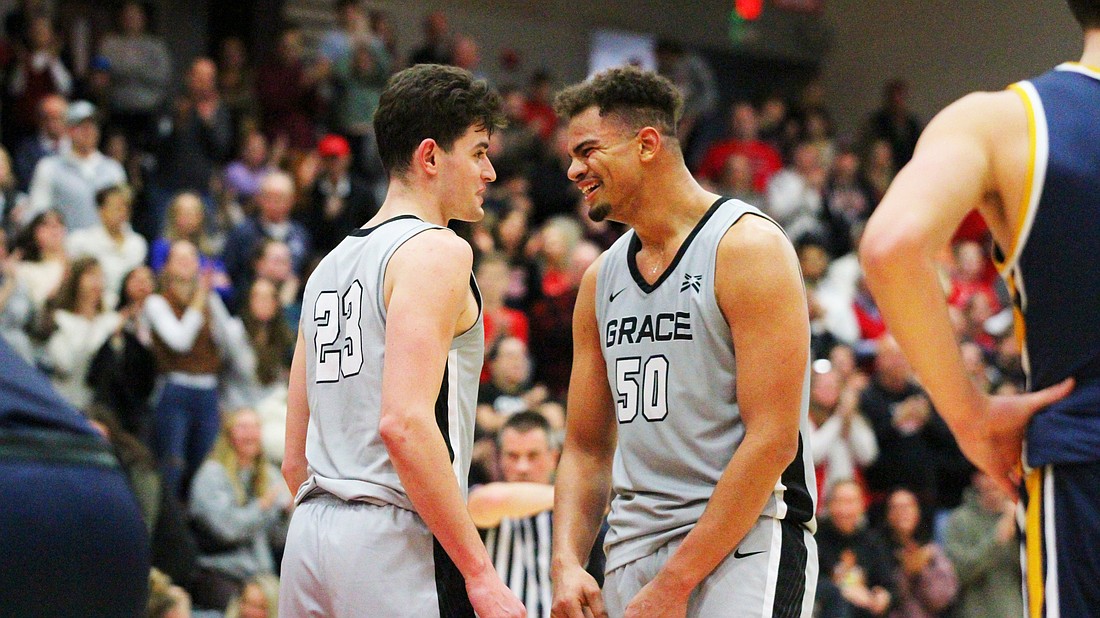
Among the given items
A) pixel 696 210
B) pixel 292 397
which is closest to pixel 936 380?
pixel 696 210

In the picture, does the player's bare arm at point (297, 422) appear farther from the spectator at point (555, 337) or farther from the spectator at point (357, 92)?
the spectator at point (357, 92)

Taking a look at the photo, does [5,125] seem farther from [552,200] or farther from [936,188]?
[936,188]

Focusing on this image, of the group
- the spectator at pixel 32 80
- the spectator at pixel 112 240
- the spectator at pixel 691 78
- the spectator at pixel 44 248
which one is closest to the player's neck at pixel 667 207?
the spectator at pixel 44 248

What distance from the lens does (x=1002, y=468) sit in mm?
2566

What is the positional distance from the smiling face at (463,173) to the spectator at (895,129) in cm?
1277

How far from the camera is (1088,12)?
2557mm

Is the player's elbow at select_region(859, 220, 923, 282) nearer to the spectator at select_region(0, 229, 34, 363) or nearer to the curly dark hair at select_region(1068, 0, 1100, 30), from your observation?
the curly dark hair at select_region(1068, 0, 1100, 30)

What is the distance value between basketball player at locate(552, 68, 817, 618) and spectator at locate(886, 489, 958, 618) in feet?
20.2

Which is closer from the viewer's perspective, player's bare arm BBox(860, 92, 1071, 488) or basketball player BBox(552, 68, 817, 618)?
player's bare arm BBox(860, 92, 1071, 488)

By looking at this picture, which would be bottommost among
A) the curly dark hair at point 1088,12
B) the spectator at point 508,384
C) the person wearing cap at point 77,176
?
the spectator at point 508,384

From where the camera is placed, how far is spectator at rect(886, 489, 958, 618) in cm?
936

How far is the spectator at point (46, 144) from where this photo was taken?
10195 millimetres

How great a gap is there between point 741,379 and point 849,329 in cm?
867

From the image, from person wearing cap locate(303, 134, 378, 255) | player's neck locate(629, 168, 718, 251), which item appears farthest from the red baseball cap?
player's neck locate(629, 168, 718, 251)
